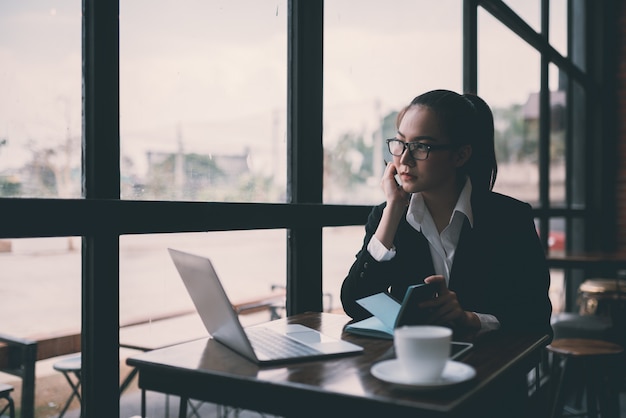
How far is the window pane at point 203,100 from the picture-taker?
4.97 ft

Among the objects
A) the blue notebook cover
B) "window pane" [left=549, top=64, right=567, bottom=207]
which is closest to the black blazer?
the blue notebook cover

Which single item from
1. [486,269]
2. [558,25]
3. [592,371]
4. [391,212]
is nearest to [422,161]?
[391,212]

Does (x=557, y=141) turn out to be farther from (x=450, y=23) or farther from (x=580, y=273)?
(x=450, y=23)

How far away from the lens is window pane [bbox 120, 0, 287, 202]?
1.51 m

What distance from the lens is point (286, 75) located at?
82.0 inches

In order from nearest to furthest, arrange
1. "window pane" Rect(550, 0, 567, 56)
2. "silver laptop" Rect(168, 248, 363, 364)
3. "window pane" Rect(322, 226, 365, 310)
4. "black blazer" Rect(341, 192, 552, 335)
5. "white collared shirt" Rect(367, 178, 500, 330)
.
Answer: "silver laptop" Rect(168, 248, 363, 364) < "black blazer" Rect(341, 192, 552, 335) < "white collared shirt" Rect(367, 178, 500, 330) < "window pane" Rect(322, 226, 365, 310) < "window pane" Rect(550, 0, 567, 56)

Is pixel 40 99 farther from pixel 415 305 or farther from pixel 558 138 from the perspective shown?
pixel 558 138

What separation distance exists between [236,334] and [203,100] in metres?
0.75

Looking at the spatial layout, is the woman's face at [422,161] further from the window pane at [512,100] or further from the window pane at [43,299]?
the window pane at [512,100]

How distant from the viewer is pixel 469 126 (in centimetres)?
176

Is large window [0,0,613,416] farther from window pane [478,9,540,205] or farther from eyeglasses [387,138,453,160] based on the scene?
window pane [478,9,540,205]

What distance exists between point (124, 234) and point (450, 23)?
2370mm

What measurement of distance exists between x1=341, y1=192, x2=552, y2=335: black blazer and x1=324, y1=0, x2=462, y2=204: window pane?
594 mm

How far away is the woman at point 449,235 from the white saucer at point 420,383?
514 mm
